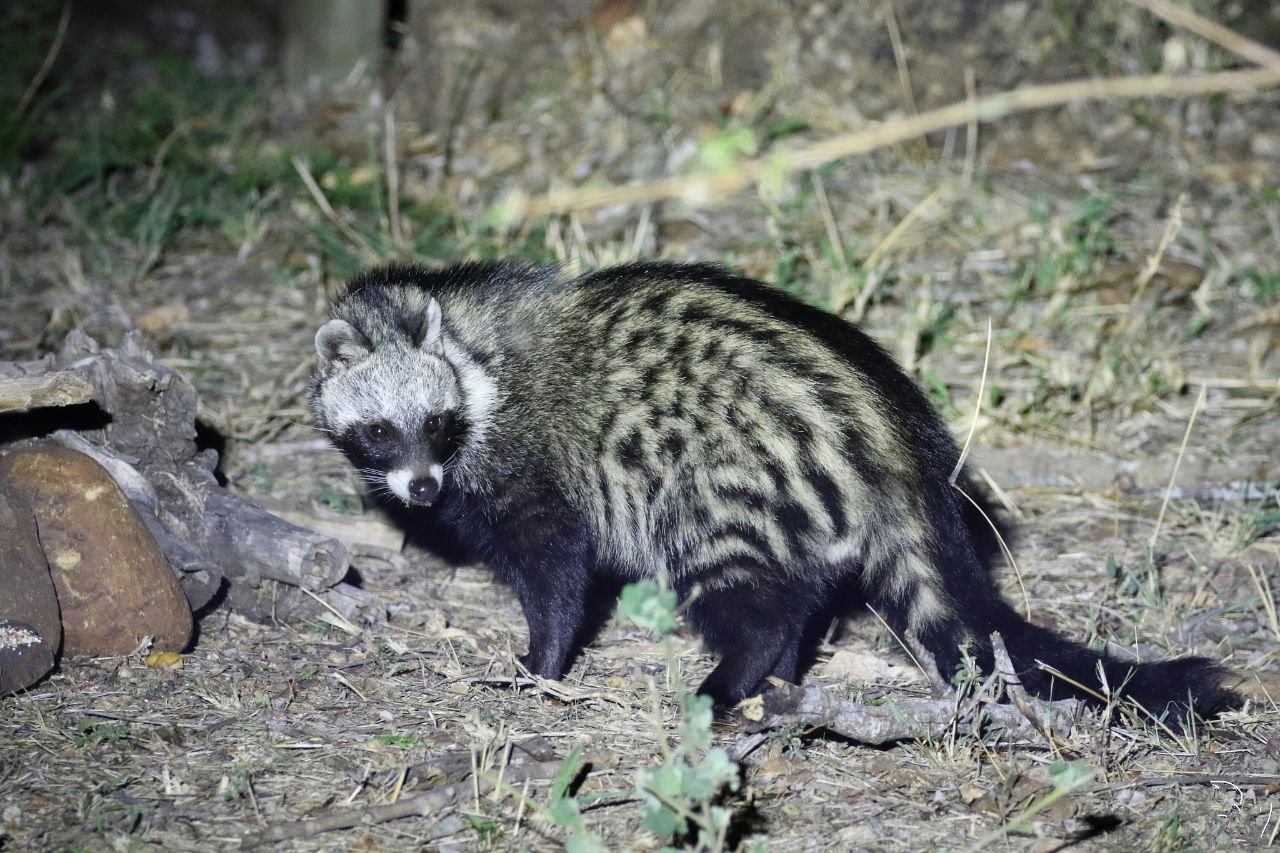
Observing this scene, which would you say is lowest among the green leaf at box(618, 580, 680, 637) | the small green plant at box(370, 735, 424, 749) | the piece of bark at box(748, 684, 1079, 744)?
the small green plant at box(370, 735, 424, 749)

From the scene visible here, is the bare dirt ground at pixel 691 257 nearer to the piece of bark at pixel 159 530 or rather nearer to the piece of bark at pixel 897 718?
the piece of bark at pixel 897 718

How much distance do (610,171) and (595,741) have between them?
18.9 ft

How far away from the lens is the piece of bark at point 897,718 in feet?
14.0

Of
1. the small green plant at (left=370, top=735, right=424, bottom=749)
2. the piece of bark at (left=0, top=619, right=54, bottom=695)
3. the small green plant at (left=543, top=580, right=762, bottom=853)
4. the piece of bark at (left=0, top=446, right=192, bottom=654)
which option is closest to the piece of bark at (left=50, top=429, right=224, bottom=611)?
the piece of bark at (left=0, top=446, right=192, bottom=654)

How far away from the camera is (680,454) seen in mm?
4883

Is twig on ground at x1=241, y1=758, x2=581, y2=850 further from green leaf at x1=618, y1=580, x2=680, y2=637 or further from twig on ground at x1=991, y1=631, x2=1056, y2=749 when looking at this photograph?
twig on ground at x1=991, y1=631, x2=1056, y2=749

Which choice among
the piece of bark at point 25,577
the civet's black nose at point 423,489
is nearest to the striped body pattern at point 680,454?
the civet's black nose at point 423,489

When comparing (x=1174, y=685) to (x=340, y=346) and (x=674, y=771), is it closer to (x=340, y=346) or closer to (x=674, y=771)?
(x=674, y=771)

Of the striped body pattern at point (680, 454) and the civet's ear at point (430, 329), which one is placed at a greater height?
the civet's ear at point (430, 329)

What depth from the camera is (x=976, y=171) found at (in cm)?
887

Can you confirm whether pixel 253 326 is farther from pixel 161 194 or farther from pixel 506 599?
pixel 506 599

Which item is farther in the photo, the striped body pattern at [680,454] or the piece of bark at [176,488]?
the piece of bark at [176,488]

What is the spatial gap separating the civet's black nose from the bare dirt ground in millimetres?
615

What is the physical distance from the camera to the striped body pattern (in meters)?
4.69
